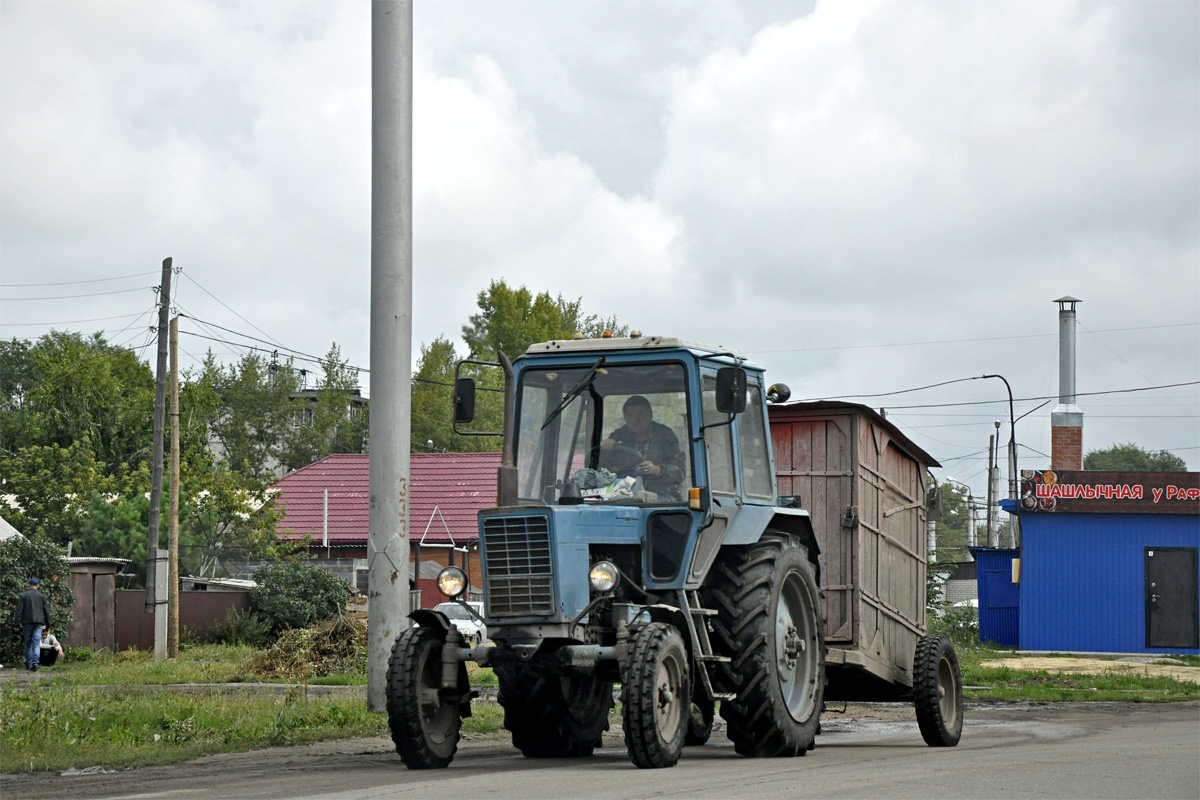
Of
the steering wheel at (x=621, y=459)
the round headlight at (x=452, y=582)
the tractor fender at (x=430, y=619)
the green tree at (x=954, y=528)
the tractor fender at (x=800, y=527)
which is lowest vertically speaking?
the green tree at (x=954, y=528)

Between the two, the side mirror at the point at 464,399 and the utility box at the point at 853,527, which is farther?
the utility box at the point at 853,527

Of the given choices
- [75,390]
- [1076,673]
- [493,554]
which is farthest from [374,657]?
[75,390]

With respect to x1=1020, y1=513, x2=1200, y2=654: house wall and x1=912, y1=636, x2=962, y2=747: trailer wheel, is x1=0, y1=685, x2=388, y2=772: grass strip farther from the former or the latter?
x1=1020, y1=513, x2=1200, y2=654: house wall

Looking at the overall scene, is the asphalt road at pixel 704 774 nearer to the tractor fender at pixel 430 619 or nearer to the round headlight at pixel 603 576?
the tractor fender at pixel 430 619

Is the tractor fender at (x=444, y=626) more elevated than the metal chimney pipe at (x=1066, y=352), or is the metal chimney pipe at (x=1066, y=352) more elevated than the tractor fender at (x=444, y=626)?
the metal chimney pipe at (x=1066, y=352)

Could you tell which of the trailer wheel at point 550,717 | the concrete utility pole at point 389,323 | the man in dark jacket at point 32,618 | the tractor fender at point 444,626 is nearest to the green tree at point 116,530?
the man in dark jacket at point 32,618

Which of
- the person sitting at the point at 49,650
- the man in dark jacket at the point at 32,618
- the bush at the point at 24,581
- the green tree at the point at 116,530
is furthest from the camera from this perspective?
the green tree at the point at 116,530

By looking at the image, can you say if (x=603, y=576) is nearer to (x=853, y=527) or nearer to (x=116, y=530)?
(x=853, y=527)

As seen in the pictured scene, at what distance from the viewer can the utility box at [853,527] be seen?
11727 millimetres

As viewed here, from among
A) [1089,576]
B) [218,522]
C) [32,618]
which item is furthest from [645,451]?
[218,522]

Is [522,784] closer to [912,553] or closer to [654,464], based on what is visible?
[654,464]

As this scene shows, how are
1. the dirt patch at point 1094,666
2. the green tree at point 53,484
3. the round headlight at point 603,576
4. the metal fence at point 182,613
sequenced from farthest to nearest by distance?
the green tree at point 53,484 → the metal fence at point 182,613 → the dirt patch at point 1094,666 → the round headlight at point 603,576

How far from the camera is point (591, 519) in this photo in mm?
9531

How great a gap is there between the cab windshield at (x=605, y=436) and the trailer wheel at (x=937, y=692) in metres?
3.46
